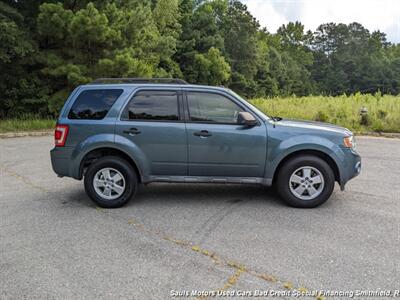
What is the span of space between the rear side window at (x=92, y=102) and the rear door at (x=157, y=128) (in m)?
0.26

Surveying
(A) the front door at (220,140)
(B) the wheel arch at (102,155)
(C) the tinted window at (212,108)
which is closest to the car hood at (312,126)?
(A) the front door at (220,140)

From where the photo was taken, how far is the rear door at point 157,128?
4.79 metres

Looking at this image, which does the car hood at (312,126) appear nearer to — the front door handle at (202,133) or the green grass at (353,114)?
the front door handle at (202,133)

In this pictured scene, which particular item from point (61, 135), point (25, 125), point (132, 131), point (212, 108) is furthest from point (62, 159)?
point (25, 125)

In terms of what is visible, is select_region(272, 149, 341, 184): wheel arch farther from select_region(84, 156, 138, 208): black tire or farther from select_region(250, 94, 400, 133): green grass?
select_region(250, 94, 400, 133): green grass

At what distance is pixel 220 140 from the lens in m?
4.75

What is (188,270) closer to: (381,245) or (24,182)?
(381,245)

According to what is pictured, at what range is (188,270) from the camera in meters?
3.21

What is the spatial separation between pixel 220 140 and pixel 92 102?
6.22ft

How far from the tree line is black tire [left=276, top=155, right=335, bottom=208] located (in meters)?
11.3

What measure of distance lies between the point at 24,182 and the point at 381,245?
5.79 m

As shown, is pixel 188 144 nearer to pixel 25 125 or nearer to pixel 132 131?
pixel 132 131

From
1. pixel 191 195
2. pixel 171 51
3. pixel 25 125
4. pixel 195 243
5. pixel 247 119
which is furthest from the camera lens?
pixel 171 51

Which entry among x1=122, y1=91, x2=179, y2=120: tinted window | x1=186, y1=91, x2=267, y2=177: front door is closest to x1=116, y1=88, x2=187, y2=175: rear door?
x1=122, y1=91, x2=179, y2=120: tinted window
